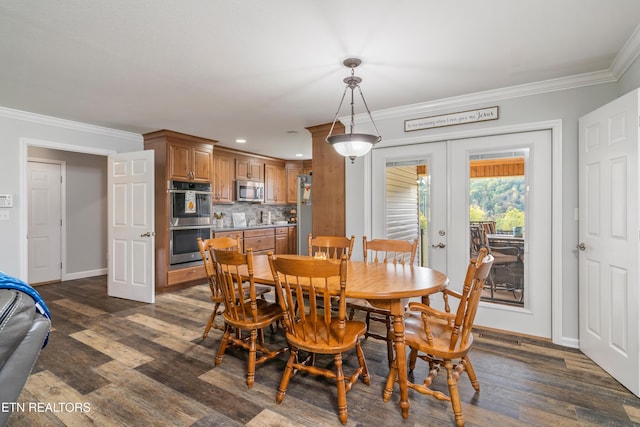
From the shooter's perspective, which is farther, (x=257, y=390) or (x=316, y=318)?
(x=257, y=390)

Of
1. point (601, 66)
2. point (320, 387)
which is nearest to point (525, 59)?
point (601, 66)

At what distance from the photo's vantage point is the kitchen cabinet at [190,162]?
4641 mm

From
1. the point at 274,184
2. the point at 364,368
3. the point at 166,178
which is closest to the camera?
the point at 364,368

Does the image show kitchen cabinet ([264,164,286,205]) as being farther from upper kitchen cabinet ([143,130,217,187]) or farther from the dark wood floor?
the dark wood floor

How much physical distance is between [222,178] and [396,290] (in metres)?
4.68

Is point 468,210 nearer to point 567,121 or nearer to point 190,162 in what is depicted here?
point 567,121

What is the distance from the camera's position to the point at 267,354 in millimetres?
2385

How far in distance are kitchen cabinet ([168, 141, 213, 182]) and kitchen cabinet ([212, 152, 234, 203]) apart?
0.56 m

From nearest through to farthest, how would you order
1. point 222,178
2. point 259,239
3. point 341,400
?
point 341,400 < point 222,178 < point 259,239

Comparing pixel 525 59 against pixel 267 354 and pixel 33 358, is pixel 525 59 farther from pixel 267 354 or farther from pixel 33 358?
pixel 33 358

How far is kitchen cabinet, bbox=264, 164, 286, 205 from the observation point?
6848 mm

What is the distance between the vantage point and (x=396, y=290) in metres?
1.91

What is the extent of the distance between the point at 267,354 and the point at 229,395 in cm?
39

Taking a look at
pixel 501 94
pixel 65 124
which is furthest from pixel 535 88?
pixel 65 124
